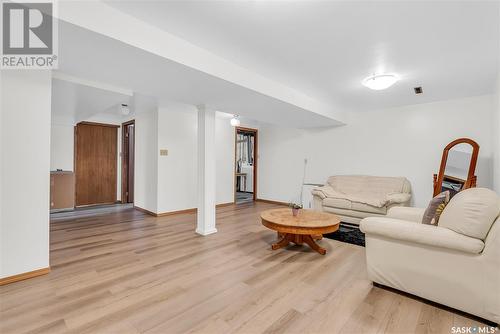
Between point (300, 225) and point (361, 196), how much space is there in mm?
2364

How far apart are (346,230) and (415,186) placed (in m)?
1.70

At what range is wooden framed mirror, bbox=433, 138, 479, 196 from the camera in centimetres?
373

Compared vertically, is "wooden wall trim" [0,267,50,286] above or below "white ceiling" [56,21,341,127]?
below

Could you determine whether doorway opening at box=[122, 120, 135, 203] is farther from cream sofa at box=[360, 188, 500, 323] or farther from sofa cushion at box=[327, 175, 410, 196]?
cream sofa at box=[360, 188, 500, 323]

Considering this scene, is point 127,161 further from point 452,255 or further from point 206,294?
point 452,255

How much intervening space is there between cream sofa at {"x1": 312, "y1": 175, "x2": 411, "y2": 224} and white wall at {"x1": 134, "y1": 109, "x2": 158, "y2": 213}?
3.33 meters

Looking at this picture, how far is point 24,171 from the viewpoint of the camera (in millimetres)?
2164

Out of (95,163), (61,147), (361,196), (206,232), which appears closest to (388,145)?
(361,196)

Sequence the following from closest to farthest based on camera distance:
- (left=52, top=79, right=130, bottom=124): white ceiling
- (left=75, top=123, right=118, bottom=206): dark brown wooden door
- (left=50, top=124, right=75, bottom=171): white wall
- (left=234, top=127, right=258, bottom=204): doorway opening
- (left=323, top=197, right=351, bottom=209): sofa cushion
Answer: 1. (left=52, top=79, right=130, bottom=124): white ceiling
2. (left=323, top=197, right=351, bottom=209): sofa cushion
3. (left=50, top=124, right=75, bottom=171): white wall
4. (left=75, top=123, right=118, bottom=206): dark brown wooden door
5. (left=234, top=127, right=258, bottom=204): doorway opening

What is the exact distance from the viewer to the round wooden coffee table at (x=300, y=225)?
8.74ft

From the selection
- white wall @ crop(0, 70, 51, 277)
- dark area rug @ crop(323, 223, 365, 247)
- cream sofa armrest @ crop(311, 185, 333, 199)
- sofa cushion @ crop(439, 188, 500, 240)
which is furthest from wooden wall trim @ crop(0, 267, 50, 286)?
cream sofa armrest @ crop(311, 185, 333, 199)

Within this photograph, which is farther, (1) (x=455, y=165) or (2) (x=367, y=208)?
(2) (x=367, y=208)

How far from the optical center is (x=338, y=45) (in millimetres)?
2287

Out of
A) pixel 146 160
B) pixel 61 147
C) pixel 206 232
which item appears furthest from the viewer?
pixel 61 147
